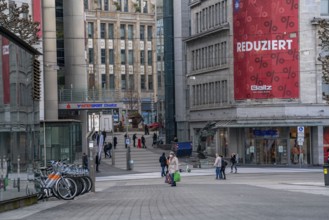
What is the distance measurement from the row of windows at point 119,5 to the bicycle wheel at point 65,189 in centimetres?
10788

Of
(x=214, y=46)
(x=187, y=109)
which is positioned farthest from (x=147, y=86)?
(x=214, y=46)

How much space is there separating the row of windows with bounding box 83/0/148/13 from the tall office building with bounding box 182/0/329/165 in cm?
6406

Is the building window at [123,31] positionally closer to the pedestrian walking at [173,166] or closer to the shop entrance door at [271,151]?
the shop entrance door at [271,151]

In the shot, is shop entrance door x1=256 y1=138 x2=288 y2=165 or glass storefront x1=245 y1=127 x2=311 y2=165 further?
shop entrance door x1=256 y1=138 x2=288 y2=165

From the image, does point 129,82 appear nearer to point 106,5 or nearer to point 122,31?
point 122,31

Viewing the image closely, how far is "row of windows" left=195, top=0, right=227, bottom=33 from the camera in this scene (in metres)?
75.3

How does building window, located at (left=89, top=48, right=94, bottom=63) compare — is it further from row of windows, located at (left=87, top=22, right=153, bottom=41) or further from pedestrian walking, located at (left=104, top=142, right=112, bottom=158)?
pedestrian walking, located at (left=104, top=142, right=112, bottom=158)

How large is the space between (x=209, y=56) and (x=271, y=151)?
13.4m

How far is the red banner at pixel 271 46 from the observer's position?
6962 cm

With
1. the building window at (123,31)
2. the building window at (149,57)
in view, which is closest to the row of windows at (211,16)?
the building window at (123,31)

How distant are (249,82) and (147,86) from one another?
74886 mm

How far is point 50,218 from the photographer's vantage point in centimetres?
1888

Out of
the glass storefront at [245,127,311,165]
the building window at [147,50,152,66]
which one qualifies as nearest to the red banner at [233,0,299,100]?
the glass storefront at [245,127,311,165]

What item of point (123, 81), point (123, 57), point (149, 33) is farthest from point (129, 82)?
point (149, 33)
